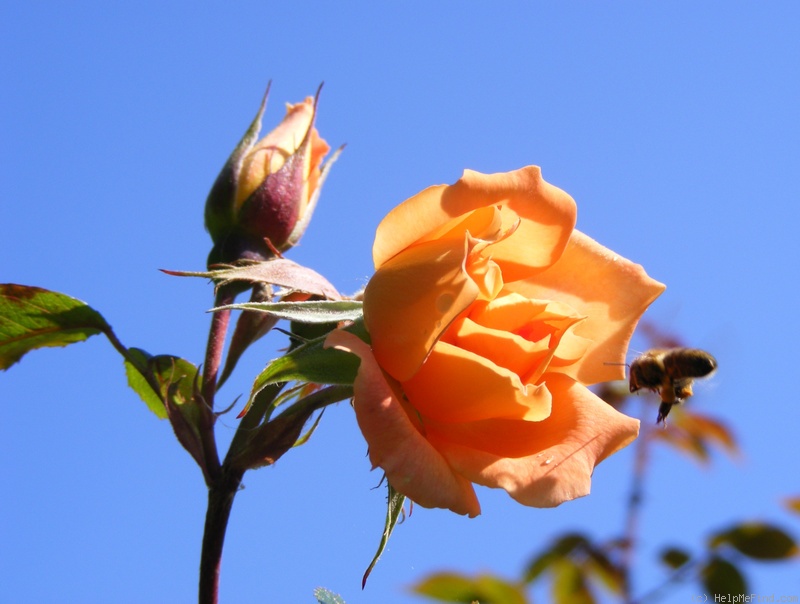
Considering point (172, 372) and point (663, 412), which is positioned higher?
point (172, 372)

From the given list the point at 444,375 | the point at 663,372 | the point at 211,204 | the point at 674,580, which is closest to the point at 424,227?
the point at 444,375

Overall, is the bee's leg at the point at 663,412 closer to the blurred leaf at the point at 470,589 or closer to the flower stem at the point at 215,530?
the blurred leaf at the point at 470,589

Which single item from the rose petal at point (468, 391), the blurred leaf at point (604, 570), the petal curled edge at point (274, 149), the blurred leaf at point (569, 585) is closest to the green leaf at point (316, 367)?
the rose petal at point (468, 391)

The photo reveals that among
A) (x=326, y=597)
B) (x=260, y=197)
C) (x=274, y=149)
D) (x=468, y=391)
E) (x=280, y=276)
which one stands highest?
(x=274, y=149)

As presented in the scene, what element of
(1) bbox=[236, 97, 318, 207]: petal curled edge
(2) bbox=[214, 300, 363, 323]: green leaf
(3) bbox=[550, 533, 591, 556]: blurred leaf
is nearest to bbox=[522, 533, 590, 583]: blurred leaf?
(3) bbox=[550, 533, 591, 556]: blurred leaf

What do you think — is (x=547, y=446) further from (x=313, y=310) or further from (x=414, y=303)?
(x=313, y=310)

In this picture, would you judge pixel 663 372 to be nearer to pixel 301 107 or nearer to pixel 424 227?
pixel 424 227

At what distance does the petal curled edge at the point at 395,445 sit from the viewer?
1.31 meters

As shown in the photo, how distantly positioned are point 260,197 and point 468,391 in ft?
2.71

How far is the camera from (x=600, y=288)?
5.74ft

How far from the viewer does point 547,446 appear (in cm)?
152

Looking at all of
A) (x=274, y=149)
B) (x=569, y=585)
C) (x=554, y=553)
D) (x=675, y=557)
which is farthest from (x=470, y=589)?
(x=274, y=149)

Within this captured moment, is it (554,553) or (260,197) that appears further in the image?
(554,553)

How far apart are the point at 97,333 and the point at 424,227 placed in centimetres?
81
